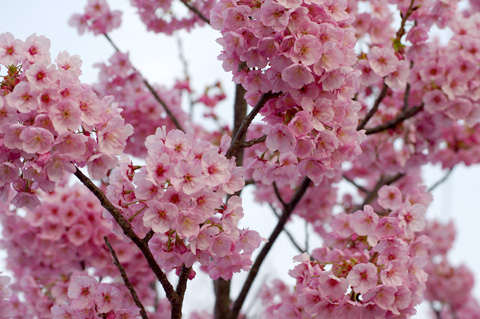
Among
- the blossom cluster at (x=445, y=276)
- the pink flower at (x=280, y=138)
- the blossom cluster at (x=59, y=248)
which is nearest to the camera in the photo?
the pink flower at (x=280, y=138)

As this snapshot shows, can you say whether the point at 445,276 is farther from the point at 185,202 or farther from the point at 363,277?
the point at 185,202

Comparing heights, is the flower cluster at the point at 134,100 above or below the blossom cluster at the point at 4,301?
above

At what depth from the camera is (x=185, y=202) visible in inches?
61.0

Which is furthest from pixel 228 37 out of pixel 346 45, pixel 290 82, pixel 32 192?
pixel 32 192

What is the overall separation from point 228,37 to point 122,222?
66cm

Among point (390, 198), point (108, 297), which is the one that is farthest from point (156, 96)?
point (108, 297)

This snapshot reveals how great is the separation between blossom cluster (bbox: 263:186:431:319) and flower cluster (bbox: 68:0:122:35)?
208 centimetres

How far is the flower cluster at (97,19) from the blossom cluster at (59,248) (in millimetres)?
1013

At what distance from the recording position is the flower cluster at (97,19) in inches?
135

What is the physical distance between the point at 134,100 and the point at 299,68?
2.16m

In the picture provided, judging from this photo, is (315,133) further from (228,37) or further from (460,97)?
(460,97)

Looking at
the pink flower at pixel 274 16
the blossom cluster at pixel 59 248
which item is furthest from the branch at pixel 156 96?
the pink flower at pixel 274 16

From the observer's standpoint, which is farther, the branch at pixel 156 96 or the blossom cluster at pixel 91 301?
the branch at pixel 156 96

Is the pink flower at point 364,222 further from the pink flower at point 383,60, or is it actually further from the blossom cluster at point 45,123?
the blossom cluster at point 45,123
